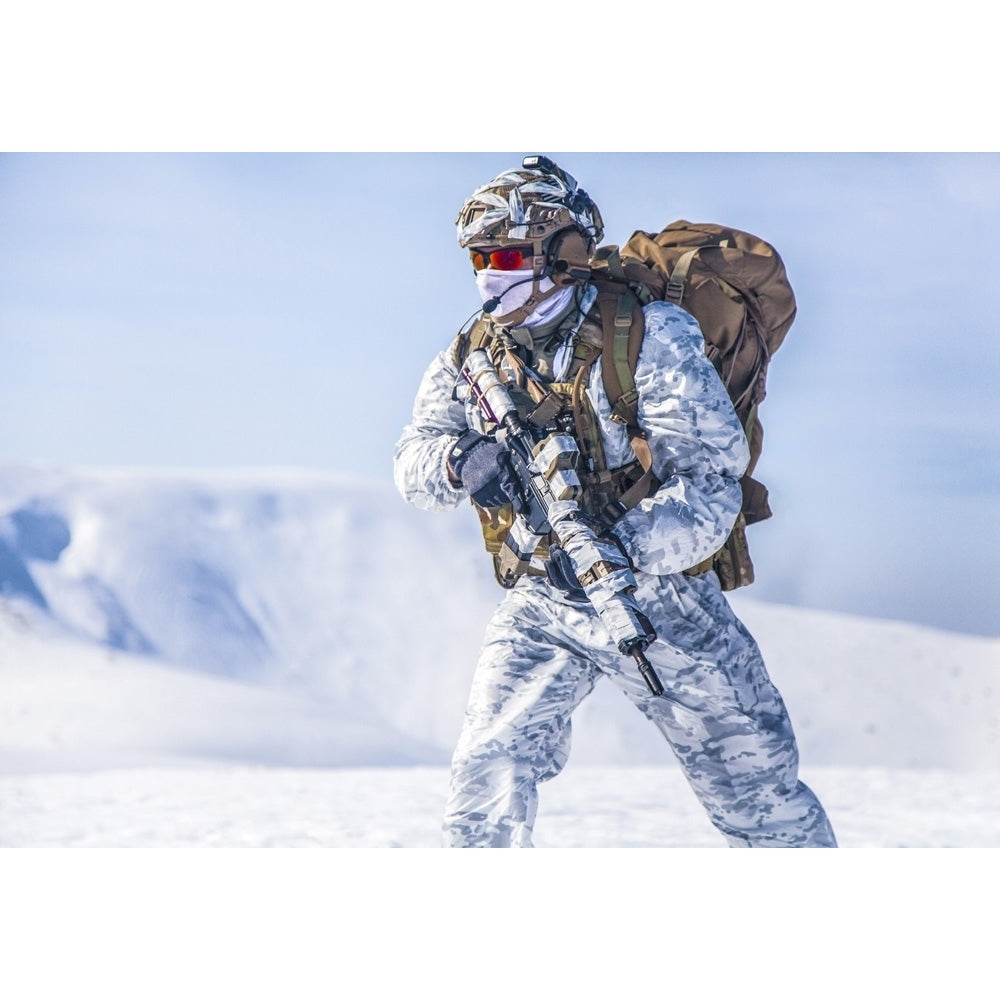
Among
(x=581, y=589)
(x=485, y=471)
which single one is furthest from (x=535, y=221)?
(x=581, y=589)

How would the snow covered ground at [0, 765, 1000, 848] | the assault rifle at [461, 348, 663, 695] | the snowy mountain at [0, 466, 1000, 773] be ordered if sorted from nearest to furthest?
the assault rifle at [461, 348, 663, 695], the snow covered ground at [0, 765, 1000, 848], the snowy mountain at [0, 466, 1000, 773]

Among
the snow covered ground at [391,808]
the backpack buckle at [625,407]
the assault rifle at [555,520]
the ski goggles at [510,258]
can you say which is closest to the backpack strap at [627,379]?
the backpack buckle at [625,407]

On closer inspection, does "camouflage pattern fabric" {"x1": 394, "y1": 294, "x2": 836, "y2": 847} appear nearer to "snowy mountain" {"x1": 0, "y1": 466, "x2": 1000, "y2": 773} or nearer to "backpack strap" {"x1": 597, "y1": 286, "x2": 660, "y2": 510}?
"backpack strap" {"x1": 597, "y1": 286, "x2": 660, "y2": 510}

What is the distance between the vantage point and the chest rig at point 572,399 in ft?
11.2

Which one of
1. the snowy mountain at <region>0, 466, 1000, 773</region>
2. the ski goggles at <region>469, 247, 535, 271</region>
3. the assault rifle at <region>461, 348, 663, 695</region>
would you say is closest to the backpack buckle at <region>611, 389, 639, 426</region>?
the assault rifle at <region>461, 348, 663, 695</region>

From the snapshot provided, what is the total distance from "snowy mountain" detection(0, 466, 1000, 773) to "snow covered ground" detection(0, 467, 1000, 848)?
0.03 meters

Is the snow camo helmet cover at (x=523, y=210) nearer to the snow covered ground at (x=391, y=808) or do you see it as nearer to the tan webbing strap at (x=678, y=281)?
the tan webbing strap at (x=678, y=281)

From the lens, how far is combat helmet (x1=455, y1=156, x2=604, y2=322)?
346cm

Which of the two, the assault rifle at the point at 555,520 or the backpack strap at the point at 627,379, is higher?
the backpack strap at the point at 627,379

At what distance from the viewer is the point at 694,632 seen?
3.48 m

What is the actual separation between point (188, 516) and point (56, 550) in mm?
1688

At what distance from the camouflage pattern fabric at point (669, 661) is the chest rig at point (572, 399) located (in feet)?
0.11

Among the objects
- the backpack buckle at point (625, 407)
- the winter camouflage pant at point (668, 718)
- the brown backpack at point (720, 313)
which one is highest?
the brown backpack at point (720, 313)

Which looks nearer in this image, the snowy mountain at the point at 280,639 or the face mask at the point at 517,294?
the face mask at the point at 517,294
